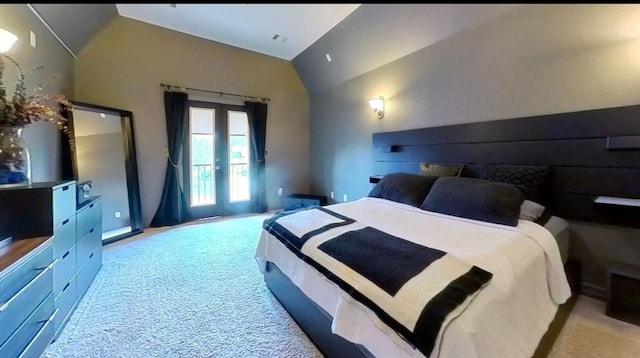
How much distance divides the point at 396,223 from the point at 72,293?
2514 mm

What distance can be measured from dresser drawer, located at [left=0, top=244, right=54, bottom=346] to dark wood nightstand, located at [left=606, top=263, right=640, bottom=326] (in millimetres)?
3555

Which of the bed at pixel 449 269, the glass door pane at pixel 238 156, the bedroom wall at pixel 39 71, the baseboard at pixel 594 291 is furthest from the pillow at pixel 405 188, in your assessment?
the bedroom wall at pixel 39 71

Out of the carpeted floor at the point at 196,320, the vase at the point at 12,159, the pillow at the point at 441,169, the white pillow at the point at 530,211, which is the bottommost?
the carpeted floor at the point at 196,320

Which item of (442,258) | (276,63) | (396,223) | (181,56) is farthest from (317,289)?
(276,63)

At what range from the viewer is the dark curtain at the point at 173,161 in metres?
4.20

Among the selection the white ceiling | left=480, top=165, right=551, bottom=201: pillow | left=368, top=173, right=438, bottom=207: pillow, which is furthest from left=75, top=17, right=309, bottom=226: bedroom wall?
left=480, top=165, right=551, bottom=201: pillow

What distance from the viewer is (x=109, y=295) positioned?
222cm

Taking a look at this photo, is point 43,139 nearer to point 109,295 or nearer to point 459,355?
point 109,295

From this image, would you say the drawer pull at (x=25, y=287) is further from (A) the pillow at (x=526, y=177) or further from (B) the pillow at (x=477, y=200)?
(A) the pillow at (x=526, y=177)

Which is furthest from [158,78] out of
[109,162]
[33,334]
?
[33,334]

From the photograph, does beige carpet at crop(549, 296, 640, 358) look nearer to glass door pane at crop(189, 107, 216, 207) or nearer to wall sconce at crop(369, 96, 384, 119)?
wall sconce at crop(369, 96, 384, 119)

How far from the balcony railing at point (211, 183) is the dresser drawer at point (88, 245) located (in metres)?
2.03

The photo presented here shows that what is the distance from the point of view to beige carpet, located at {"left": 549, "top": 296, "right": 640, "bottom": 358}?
1.60 metres

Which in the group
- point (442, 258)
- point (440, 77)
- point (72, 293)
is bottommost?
point (72, 293)
